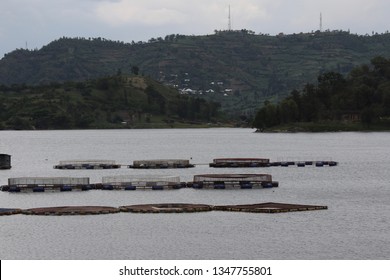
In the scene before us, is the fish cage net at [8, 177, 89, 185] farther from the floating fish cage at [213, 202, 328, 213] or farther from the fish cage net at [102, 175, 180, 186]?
the floating fish cage at [213, 202, 328, 213]

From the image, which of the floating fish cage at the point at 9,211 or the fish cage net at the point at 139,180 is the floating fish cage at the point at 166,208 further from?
the fish cage net at the point at 139,180

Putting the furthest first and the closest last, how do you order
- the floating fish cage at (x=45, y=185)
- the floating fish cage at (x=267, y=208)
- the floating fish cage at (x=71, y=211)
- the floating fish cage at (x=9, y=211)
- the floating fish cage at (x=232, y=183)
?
the floating fish cage at (x=232, y=183) < the floating fish cage at (x=45, y=185) < the floating fish cage at (x=9, y=211) < the floating fish cage at (x=71, y=211) < the floating fish cage at (x=267, y=208)

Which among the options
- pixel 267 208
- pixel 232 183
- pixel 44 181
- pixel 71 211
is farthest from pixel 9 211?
pixel 232 183

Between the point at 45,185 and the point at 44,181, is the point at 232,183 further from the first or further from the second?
the point at 44,181

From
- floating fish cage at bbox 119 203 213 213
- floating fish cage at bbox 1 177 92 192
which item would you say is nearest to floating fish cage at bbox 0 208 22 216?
floating fish cage at bbox 119 203 213 213

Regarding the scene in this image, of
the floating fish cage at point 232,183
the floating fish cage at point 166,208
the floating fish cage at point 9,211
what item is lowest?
the floating fish cage at point 9,211

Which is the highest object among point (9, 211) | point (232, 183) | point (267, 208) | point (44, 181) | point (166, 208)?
point (44, 181)

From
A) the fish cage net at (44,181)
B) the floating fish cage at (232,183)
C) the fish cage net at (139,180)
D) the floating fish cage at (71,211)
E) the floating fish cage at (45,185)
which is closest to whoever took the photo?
the floating fish cage at (71,211)

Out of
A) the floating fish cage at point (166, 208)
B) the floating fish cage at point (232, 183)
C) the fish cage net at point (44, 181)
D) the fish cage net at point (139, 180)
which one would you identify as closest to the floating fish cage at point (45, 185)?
the fish cage net at point (44, 181)

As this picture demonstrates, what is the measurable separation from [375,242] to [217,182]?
67.8 m

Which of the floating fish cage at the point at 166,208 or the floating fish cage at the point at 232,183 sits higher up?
the floating fish cage at the point at 232,183

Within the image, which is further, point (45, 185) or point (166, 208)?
point (45, 185)

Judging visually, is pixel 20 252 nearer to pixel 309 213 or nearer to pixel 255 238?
pixel 255 238

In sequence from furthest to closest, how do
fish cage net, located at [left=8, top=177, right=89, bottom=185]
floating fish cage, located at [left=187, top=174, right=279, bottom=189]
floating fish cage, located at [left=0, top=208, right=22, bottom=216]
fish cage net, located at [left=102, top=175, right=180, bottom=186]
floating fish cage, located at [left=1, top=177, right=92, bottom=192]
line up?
fish cage net, located at [left=8, top=177, right=89, bottom=185], floating fish cage, located at [left=187, top=174, right=279, bottom=189], fish cage net, located at [left=102, top=175, right=180, bottom=186], floating fish cage, located at [left=1, top=177, right=92, bottom=192], floating fish cage, located at [left=0, top=208, right=22, bottom=216]
